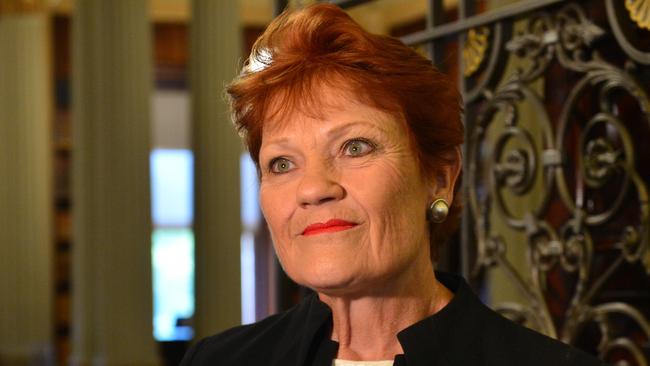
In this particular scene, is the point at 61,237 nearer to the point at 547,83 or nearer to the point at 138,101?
the point at 138,101

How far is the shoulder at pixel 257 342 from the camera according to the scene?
73.6 inches

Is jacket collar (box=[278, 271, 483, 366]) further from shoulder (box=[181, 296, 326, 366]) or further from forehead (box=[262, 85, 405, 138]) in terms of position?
forehead (box=[262, 85, 405, 138])

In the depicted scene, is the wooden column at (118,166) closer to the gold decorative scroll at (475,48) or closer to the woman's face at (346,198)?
the gold decorative scroll at (475,48)

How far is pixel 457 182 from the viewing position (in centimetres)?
189

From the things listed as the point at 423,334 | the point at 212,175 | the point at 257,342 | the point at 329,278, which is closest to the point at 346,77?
the point at 329,278

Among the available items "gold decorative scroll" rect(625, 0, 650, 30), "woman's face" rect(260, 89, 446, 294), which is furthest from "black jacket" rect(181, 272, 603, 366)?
"gold decorative scroll" rect(625, 0, 650, 30)

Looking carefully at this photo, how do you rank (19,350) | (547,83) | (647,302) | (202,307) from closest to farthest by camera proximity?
(647,302), (547,83), (202,307), (19,350)

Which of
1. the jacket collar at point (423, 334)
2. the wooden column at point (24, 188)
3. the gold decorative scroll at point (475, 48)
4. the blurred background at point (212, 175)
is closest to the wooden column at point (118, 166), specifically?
the blurred background at point (212, 175)

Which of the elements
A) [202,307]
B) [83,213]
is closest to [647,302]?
[202,307]

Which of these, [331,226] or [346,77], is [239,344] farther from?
[346,77]

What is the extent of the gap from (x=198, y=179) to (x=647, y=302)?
306 inches

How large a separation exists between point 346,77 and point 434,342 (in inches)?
17.2

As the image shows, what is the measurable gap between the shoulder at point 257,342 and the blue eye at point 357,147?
32 cm

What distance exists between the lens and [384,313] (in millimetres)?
1712
